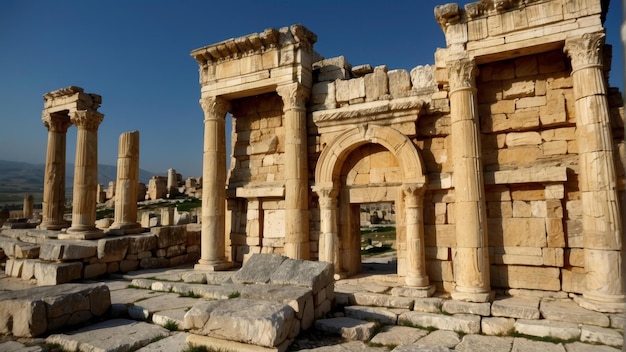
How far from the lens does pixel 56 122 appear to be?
1445 cm

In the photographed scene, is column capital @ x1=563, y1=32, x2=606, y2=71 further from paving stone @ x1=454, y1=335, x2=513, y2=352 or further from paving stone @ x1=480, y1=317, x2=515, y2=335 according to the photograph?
paving stone @ x1=454, y1=335, x2=513, y2=352

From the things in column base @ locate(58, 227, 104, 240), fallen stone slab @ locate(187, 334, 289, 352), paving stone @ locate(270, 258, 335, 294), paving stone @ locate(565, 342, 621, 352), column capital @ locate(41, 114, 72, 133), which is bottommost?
paving stone @ locate(565, 342, 621, 352)

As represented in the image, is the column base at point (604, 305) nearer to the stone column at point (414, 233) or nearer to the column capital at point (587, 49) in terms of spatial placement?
the stone column at point (414, 233)

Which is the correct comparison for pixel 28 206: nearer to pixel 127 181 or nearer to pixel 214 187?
pixel 127 181

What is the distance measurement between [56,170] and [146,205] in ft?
65.4

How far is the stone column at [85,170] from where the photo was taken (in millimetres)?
12469

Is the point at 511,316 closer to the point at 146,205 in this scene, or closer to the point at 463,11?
the point at 463,11

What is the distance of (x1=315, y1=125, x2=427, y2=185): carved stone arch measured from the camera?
853cm

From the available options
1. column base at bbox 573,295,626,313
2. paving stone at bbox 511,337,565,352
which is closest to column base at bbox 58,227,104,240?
paving stone at bbox 511,337,565,352

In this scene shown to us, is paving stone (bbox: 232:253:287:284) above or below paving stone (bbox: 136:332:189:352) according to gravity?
above

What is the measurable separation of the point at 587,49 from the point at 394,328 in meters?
6.22

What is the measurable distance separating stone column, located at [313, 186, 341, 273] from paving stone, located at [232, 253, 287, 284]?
212 centimetres

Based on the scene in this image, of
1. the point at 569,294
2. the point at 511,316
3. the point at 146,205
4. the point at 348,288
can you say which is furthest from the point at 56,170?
the point at 146,205

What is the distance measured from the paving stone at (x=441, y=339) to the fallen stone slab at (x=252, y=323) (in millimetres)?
2008
